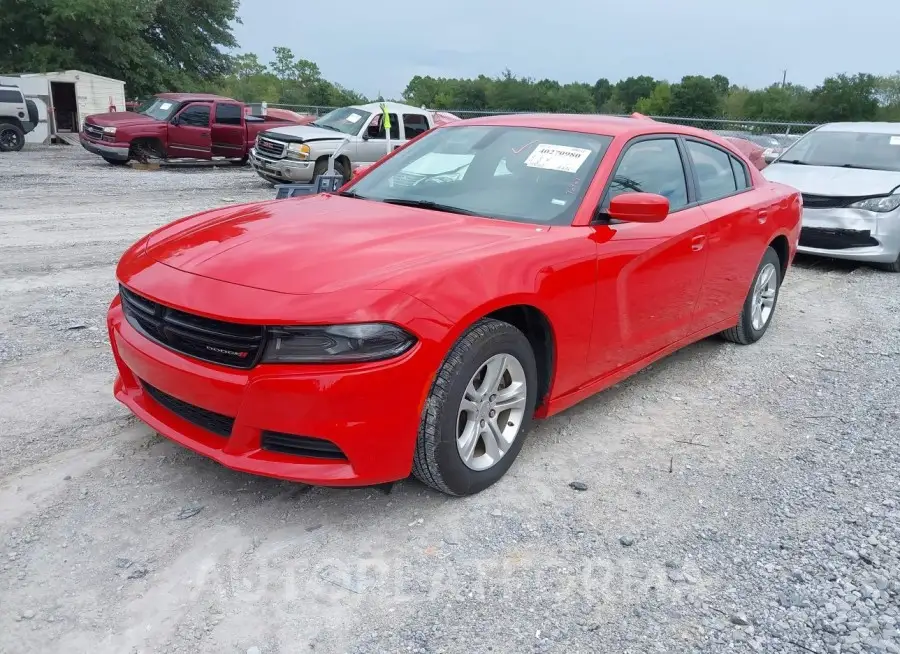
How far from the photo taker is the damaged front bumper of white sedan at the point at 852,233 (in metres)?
8.12

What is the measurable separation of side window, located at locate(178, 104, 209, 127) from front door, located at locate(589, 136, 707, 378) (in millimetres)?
15531

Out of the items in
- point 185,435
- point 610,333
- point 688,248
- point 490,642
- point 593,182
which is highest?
Answer: point 593,182

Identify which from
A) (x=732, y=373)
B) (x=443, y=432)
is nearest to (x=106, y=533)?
(x=443, y=432)

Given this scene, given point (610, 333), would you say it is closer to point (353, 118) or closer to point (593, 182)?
point (593, 182)

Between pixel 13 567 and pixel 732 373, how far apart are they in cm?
421

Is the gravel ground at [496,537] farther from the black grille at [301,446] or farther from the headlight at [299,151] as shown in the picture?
the headlight at [299,151]

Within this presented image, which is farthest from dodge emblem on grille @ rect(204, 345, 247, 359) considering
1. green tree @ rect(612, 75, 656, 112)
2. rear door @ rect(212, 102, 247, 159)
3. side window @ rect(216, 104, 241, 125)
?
green tree @ rect(612, 75, 656, 112)

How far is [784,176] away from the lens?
29.2 feet

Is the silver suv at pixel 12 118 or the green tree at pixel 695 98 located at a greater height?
the green tree at pixel 695 98

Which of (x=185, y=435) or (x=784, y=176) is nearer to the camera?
(x=185, y=435)

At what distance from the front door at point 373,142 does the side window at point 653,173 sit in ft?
35.8

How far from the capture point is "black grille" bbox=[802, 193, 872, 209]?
8164mm

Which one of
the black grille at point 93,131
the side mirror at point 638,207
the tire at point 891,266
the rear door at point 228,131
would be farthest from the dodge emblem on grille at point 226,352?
the rear door at point 228,131

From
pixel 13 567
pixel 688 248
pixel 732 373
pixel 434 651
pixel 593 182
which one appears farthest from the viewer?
pixel 732 373
